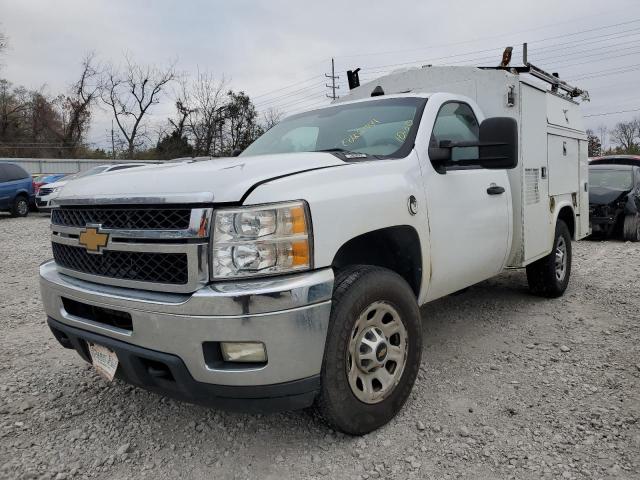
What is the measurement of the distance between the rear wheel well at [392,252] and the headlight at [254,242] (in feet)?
1.91

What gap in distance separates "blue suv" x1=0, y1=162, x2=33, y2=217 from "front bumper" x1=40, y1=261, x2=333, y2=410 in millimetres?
15123

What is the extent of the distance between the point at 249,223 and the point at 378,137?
59.5 inches

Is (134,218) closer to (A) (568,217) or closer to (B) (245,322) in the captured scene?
(B) (245,322)

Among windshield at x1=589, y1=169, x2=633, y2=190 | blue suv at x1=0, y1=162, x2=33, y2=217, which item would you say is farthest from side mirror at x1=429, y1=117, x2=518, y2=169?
blue suv at x1=0, y1=162, x2=33, y2=217

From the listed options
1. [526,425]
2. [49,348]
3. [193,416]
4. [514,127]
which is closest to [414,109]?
[514,127]

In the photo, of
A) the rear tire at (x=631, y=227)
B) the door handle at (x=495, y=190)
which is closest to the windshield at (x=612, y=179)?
the rear tire at (x=631, y=227)

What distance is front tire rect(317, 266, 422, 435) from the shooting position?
2.33m

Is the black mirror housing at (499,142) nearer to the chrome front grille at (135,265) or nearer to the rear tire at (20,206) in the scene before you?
the chrome front grille at (135,265)

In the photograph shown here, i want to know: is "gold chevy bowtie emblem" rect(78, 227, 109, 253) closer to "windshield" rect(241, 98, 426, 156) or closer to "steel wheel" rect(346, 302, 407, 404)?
"steel wheel" rect(346, 302, 407, 404)

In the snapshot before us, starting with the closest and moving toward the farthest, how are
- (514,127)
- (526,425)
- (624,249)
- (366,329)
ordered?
(366,329) < (526,425) < (514,127) < (624,249)

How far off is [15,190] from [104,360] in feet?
49.5

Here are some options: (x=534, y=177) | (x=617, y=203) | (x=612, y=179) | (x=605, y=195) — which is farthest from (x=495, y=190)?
(x=612, y=179)

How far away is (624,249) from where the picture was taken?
28.4 feet

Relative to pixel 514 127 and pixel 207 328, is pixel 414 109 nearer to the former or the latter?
pixel 514 127
